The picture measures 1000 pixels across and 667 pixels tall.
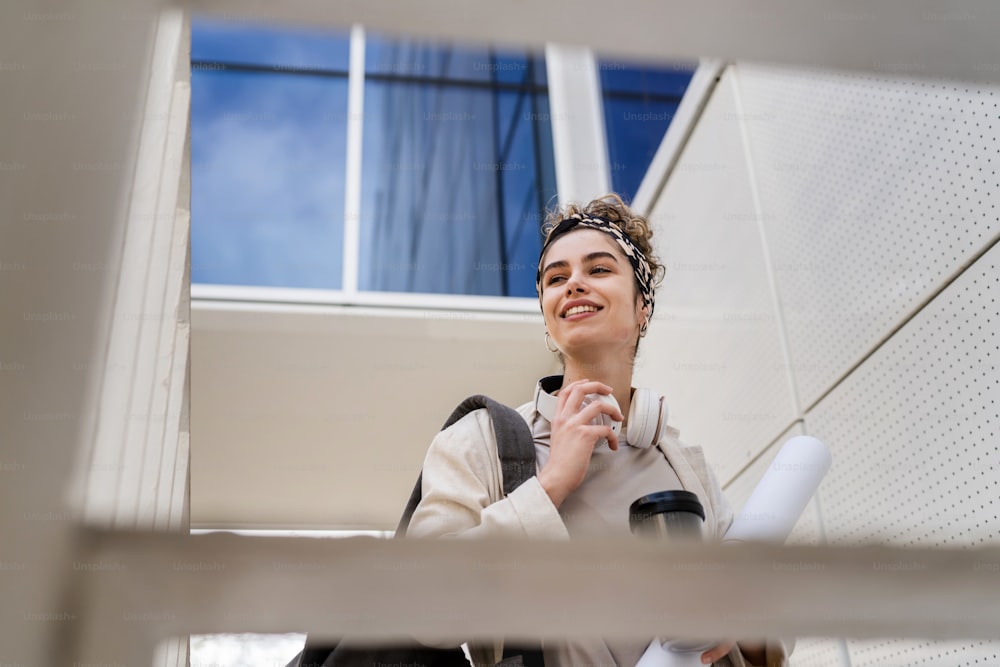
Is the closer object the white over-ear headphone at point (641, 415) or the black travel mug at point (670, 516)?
the black travel mug at point (670, 516)

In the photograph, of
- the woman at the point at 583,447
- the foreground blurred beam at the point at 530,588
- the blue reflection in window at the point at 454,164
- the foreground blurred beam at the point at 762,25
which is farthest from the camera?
the blue reflection in window at the point at 454,164

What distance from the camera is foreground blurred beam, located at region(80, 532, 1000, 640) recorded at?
0.31 meters

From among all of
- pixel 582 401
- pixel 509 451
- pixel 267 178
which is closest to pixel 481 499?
pixel 509 451

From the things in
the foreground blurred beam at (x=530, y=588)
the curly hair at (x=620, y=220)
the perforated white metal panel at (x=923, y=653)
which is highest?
the curly hair at (x=620, y=220)

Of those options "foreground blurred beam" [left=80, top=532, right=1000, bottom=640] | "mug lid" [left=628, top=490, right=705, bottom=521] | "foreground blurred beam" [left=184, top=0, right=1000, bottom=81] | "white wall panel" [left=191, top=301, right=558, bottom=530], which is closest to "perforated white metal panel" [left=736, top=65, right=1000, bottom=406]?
"mug lid" [left=628, top=490, right=705, bottom=521]

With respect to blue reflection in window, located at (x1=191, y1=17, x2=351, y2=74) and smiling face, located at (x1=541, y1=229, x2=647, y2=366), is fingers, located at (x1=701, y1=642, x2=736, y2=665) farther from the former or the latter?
blue reflection in window, located at (x1=191, y1=17, x2=351, y2=74)

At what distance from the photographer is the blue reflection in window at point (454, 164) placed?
3.56 meters

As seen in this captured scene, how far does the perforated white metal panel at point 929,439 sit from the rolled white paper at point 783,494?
24cm

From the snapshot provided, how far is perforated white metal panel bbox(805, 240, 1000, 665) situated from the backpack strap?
0.58 m

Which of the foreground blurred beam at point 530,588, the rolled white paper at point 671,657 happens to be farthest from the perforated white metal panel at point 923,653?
the foreground blurred beam at point 530,588

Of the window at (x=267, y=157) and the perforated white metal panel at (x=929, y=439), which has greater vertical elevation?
the window at (x=267, y=157)

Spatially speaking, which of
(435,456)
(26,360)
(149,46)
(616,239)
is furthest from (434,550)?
(616,239)

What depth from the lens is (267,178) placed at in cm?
349

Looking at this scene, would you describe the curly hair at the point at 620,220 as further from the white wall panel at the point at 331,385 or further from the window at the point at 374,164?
the window at the point at 374,164
